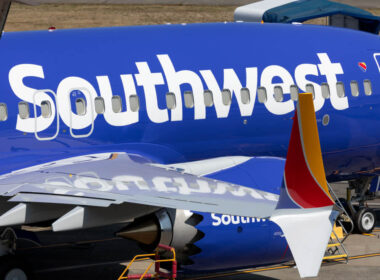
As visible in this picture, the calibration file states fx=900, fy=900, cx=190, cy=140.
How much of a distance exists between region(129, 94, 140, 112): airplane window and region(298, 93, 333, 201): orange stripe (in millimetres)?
8410

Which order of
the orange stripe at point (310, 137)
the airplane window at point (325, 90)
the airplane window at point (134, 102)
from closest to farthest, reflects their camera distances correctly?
the orange stripe at point (310, 137) < the airplane window at point (134, 102) < the airplane window at point (325, 90)

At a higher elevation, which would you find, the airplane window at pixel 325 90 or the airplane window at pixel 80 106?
the airplane window at pixel 325 90

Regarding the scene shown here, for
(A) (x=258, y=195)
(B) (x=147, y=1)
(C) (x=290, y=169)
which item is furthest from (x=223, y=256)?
(B) (x=147, y=1)

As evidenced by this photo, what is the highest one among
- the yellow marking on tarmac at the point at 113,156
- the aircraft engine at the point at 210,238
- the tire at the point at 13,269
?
the yellow marking on tarmac at the point at 113,156

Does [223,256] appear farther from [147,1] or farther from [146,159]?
[147,1]

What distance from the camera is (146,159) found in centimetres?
2203

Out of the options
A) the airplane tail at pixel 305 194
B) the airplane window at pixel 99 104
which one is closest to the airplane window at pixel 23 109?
the airplane window at pixel 99 104

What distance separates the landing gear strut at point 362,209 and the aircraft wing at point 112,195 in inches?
356

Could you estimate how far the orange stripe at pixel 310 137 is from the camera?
1374cm

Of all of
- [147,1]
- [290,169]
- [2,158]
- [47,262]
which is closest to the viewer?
[290,169]

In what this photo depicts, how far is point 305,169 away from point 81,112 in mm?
8398

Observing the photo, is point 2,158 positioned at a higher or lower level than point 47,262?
higher

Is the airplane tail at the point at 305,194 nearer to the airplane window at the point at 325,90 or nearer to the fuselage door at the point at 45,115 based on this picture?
the fuselage door at the point at 45,115

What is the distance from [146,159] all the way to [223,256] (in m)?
3.97
